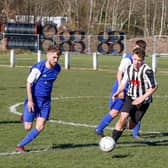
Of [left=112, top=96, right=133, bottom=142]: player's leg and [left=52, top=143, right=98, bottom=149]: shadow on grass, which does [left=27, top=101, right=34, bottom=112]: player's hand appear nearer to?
[left=52, top=143, right=98, bottom=149]: shadow on grass

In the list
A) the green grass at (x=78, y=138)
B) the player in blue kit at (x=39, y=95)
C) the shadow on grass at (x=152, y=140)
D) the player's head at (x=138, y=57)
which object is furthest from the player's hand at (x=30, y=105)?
the shadow on grass at (x=152, y=140)

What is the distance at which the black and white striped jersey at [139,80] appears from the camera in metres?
10.7

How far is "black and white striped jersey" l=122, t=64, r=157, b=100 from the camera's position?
423 inches

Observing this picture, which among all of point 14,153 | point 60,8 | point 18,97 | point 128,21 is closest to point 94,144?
point 14,153

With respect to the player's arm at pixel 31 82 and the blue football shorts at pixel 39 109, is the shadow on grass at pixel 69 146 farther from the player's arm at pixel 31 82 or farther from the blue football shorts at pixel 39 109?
the player's arm at pixel 31 82

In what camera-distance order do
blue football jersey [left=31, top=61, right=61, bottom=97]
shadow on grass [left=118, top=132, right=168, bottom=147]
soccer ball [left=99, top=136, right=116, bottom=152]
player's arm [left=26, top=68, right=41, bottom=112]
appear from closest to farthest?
soccer ball [left=99, top=136, right=116, bottom=152] < player's arm [left=26, top=68, right=41, bottom=112] < blue football jersey [left=31, top=61, right=61, bottom=97] < shadow on grass [left=118, top=132, right=168, bottom=147]

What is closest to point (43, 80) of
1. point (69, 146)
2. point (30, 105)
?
point (30, 105)

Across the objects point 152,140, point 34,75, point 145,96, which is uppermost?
point 34,75

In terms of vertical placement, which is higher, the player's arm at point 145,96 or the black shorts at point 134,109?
the player's arm at point 145,96

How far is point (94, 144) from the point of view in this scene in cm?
1145

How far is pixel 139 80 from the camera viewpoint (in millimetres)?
10797

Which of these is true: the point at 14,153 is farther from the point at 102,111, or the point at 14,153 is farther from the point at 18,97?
the point at 18,97

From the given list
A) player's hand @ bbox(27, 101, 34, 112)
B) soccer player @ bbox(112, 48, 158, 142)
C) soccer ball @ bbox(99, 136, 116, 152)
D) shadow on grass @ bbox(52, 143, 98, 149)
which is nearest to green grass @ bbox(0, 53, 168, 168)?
shadow on grass @ bbox(52, 143, 98, 149)

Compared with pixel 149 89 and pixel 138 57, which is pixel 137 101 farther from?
pixel 138 57
